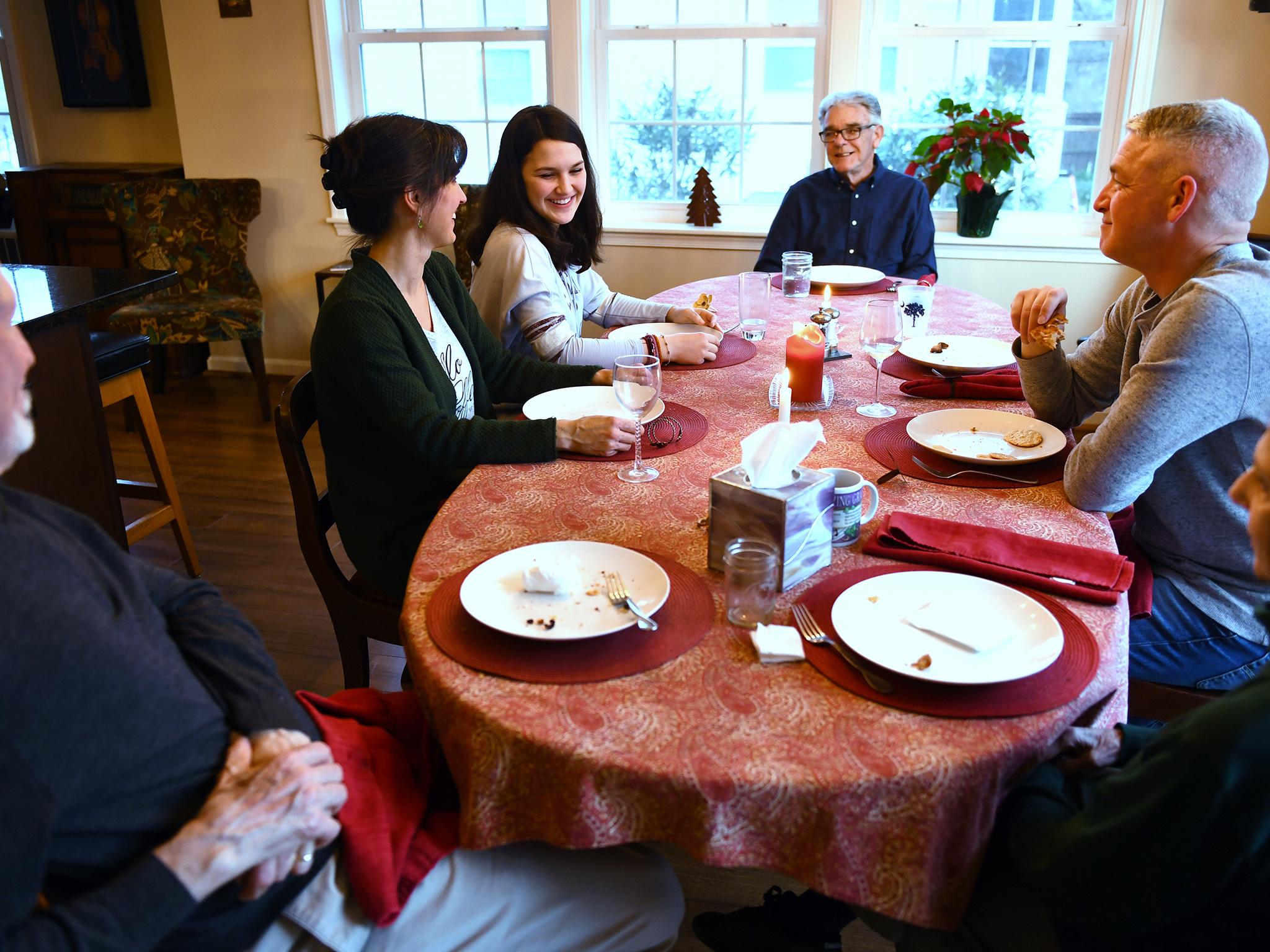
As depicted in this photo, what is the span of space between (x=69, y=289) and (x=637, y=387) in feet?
5.95

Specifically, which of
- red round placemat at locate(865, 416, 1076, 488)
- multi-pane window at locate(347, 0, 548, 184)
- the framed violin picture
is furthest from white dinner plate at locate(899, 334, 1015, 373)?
the framed violin picture

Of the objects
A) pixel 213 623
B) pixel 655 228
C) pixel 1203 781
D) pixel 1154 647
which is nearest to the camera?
pixel 1203 781

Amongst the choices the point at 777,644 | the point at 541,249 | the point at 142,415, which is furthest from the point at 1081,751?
the point at 142,415

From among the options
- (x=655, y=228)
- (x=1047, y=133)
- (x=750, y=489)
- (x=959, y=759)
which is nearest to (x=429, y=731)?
(x=750, y=489)

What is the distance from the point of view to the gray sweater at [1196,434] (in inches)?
56.9

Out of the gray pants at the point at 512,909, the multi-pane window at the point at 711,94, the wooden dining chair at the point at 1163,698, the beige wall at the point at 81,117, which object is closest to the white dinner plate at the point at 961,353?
the wooden dining chair at the point at 1163,698

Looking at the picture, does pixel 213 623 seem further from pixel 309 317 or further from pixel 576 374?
pixel 309 317

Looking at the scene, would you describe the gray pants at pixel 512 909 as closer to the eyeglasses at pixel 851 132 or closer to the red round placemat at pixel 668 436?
the red round placemat at pixel 668 436

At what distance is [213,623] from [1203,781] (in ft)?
3.50

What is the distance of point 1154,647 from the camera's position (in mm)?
1557

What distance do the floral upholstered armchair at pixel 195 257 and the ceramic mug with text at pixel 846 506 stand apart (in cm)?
358

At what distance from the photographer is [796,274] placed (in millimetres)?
2836

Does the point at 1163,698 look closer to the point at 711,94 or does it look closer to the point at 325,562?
the point at 325,562

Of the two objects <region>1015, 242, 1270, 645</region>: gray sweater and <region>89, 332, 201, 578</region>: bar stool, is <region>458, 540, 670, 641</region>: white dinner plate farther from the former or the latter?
<region>89, 332, 201, 578</region>: bar stool
